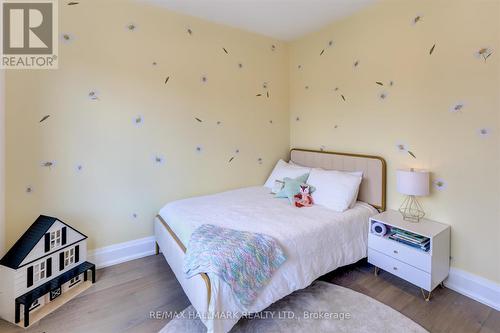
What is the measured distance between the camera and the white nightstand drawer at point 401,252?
1.94 meters

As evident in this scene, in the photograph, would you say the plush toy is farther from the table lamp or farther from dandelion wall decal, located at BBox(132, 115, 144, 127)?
dandelion wall decal, located at BBox(132, 115, 144, 127)

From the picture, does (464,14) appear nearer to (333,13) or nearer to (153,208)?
(333,13)

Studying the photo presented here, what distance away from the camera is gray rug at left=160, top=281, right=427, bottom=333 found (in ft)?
5.54

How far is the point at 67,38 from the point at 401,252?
11.2 ft

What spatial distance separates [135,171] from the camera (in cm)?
260

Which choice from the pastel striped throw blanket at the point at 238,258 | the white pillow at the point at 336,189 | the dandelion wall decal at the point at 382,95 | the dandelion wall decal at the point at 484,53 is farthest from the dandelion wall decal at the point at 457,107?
the pastel striped throw blanket at the point at 238,258

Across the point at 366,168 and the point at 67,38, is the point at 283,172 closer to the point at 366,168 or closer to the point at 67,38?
the point at 366,168

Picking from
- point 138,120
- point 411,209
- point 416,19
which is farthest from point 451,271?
point 138,120

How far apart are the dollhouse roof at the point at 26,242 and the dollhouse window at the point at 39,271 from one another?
128 mm

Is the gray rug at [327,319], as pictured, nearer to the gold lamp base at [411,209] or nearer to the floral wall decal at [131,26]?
the gold lamp base at [411,209]

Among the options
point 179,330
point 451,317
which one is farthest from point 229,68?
point 451,317

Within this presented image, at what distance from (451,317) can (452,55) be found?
202cm

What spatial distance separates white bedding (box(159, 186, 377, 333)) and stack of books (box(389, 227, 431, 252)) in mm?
262

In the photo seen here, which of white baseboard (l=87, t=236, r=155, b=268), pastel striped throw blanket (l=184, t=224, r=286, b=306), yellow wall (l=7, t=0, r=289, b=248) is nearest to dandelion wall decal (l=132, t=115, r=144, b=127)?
yellow wall (l=7, t=0, r=289, b=248)
